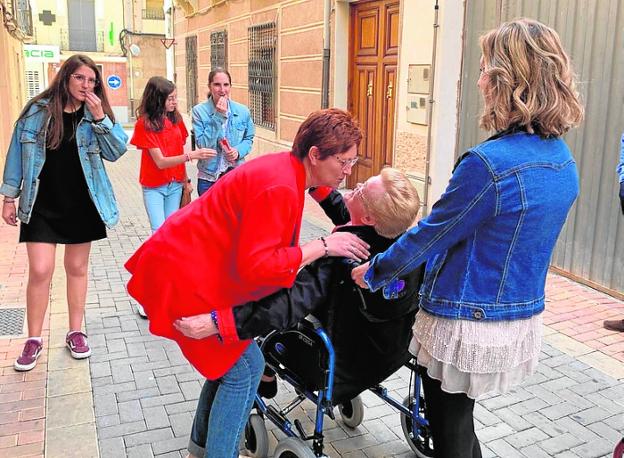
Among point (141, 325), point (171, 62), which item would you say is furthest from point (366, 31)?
point (171, 62)

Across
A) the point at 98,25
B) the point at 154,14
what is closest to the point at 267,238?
the point at 154,14

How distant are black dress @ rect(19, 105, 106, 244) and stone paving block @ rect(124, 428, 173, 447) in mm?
1253

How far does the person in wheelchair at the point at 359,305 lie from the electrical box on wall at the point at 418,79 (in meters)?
5.13

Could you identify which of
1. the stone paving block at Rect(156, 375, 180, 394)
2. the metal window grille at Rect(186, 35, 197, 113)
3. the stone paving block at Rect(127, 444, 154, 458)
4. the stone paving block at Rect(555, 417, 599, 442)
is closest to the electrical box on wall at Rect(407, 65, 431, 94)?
the stone paving block at Rect(555, 417, 599, 442)

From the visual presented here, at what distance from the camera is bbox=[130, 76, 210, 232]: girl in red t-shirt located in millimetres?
4789

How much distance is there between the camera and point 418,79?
7.34 meters

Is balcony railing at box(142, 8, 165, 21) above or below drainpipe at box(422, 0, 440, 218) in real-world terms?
above

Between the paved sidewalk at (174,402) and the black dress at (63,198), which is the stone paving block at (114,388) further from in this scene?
the black dress at (63,198)

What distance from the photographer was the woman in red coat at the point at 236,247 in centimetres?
203

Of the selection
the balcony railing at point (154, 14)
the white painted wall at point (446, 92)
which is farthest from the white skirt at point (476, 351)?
the balcony railing at point (154, 14)

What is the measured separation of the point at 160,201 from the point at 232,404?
286 centimetres

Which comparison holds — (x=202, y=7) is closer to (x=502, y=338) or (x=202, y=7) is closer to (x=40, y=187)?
(x=40, y=187)

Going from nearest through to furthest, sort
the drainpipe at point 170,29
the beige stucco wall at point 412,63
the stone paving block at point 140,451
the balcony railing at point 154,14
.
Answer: the stone paving block at point 140,451, the beige stucco wall at point 412,63, the drainpipe at point 170,29, the balcony railing at point 154,14

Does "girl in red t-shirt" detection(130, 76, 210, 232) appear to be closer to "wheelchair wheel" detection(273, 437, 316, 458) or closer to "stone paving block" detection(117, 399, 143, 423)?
"stone paving block" detection(117, 399, 143, 423)
